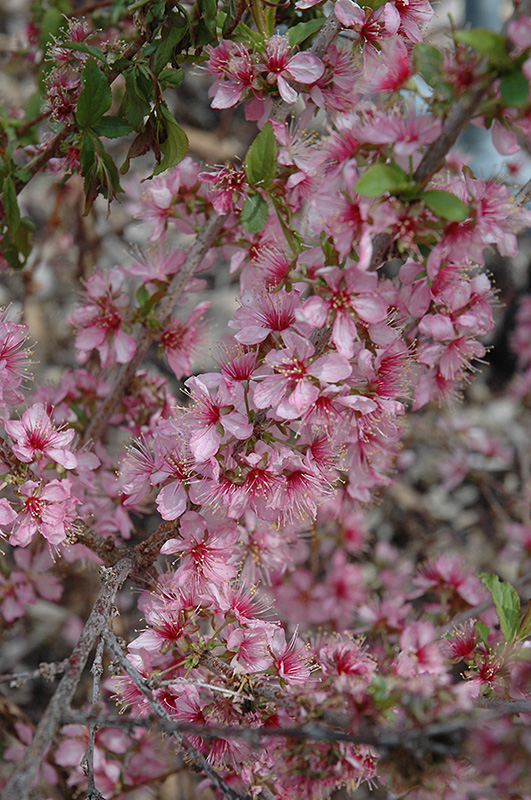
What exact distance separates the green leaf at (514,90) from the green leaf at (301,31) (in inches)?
24.1

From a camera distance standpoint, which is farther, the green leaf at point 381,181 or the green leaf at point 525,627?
the green leaf at point 525,627

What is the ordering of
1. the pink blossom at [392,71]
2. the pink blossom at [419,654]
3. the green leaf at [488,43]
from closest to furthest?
1. the green leaf at [488,43]
2. the pink blossom at [392,71]
3. the pink blossom at [419,654]

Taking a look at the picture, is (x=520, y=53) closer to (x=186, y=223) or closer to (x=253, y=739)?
(x=186, y=223)

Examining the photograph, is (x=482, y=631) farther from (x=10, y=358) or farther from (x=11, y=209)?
(x=11, y=209)

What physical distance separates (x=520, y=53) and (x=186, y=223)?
3.28ft

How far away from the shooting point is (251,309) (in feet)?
4.15

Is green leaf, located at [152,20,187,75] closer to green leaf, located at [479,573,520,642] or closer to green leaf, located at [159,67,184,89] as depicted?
green leaf, located at [159,67,184,89]

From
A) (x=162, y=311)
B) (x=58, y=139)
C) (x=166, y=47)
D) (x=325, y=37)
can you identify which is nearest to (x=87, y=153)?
(x=58, y=139)

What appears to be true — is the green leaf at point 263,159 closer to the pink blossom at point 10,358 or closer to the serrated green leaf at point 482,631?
the pink blossom at point 10,358

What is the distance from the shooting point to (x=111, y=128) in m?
1.40

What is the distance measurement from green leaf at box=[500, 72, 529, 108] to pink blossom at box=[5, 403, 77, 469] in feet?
3.65

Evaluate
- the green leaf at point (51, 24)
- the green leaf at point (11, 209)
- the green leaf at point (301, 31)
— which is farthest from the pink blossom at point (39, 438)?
the green leaf at point (51, 24)

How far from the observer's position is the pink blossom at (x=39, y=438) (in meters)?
1.37

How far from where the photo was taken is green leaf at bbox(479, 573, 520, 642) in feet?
4.62
